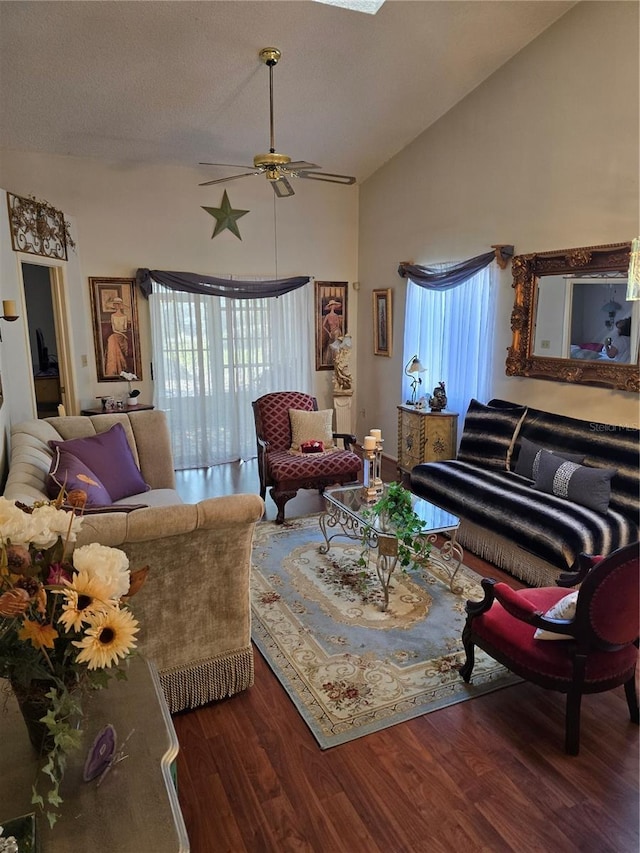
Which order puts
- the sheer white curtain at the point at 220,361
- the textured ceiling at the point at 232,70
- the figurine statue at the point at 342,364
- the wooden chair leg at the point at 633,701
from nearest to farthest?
the wooden chair leg at the point at 633,701, the textured ceiling at the point at 232,70, the sheer white curtain at the point at 220,361, the figurine statue at the point at 342,364

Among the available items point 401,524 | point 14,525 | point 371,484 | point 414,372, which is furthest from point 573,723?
point 414,372

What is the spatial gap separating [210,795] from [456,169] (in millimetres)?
5248

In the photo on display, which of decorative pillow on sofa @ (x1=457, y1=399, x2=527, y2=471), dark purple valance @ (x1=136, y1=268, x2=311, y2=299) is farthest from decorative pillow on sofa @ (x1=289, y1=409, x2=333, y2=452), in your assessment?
dark purple valance @ (x1=136, y1=268, x2=311, y2=299)

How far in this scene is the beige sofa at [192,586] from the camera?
2.07m

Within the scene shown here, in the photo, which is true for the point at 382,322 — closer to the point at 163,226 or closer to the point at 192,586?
the point at 163,226

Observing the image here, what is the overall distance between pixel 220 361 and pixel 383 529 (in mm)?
3759

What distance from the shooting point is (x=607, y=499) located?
350 centimetres

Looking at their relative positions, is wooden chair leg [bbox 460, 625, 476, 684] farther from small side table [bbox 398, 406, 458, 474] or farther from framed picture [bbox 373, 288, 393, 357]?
framed picture [bbox 373, 288, 393, 357]

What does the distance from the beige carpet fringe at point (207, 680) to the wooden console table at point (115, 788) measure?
2.77ft

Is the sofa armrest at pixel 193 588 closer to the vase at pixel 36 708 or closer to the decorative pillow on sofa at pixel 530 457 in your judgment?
the vase at pixel 36 708

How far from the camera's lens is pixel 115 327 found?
5.91 metres

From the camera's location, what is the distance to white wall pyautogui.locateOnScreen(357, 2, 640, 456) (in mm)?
3652

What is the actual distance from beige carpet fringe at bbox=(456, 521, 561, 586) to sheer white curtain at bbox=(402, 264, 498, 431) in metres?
1.58

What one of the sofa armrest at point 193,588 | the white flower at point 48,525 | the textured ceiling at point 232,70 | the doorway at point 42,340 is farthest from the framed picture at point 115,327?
the white flower at point 48,525
